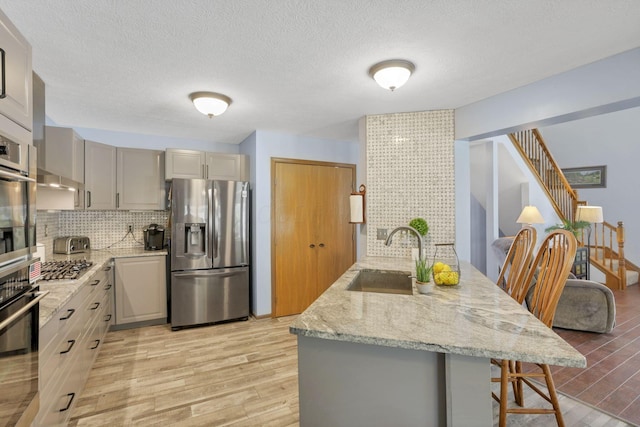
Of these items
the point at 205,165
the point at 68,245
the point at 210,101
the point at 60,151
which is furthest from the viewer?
the point at 205,165

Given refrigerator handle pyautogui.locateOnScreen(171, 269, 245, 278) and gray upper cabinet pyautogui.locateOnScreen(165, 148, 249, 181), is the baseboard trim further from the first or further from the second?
gray upper cabinet pyautogui.locateOnScreen(165, 148, 249, 181)

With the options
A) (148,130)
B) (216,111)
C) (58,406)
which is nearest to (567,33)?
(216,111)

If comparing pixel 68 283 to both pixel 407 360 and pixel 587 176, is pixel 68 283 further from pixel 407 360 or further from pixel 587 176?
pixel 587 176

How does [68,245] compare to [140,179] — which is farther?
[140,179]

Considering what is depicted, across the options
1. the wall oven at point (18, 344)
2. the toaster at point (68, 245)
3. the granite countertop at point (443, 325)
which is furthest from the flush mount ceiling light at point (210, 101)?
the toaster at point (68, 245)

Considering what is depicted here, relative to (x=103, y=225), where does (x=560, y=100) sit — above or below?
above

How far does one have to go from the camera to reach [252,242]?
376 cm

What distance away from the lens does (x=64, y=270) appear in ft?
7.50

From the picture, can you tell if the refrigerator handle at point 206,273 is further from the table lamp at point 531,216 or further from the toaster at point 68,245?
the table lamp at point 531,216

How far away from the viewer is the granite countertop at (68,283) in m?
1.53

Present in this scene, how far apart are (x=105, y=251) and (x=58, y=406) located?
2.22 m

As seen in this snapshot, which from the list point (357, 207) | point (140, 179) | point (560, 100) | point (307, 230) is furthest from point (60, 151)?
point (560, 100)

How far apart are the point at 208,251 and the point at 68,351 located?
5.65 ft

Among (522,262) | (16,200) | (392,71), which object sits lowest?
(522,262)
